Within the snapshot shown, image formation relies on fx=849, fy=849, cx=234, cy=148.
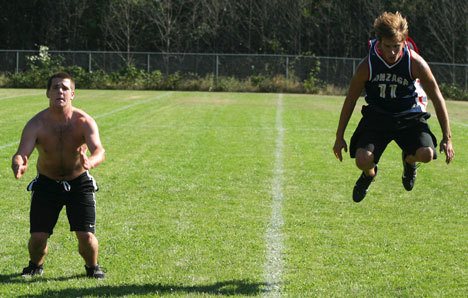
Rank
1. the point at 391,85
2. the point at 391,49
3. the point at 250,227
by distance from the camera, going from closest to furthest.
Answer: the point at 391,49, the point at 391,85, the point at 250,227

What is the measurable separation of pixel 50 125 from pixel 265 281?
2048 mm

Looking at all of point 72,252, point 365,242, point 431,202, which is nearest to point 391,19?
point 365,242

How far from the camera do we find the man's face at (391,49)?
715 cm

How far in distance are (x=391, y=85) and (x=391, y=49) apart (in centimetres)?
44

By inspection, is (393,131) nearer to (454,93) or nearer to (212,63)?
(454,93)

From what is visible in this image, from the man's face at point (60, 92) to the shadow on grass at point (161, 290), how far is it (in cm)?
141

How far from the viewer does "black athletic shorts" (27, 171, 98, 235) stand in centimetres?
658

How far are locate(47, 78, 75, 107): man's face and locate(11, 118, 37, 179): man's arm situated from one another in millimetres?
253

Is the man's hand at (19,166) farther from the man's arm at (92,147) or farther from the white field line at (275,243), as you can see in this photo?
the white field line at (275,243)

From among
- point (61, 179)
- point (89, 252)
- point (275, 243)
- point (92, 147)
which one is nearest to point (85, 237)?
point (89, 252)

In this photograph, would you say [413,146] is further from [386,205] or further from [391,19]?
[386,205]

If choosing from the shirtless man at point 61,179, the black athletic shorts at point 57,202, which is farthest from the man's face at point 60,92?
the black athletic shorts at point 57,202

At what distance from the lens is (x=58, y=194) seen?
259 inches

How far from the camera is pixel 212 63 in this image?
160 ft
